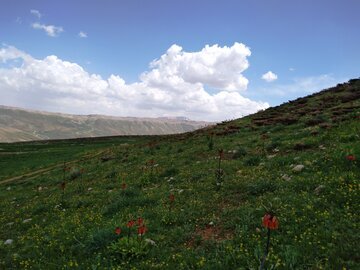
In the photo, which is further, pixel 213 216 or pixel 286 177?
pixel 286 177

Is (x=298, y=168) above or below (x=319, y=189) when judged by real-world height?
above

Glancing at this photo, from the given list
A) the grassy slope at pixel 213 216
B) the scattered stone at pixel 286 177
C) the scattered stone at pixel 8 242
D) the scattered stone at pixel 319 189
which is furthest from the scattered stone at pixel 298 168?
the scattered stone at pixel 8 242

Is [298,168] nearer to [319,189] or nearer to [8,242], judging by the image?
[319,189]

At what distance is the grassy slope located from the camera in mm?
7656

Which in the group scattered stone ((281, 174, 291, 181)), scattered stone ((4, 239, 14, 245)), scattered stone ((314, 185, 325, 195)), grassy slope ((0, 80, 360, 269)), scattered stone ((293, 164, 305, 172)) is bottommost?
scattered stone ((4, 239, 14, 245))

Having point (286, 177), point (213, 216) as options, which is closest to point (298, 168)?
point (286, 177)

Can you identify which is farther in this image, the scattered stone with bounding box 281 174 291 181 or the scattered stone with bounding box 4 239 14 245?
the scattered stone with bounding box 281 174 291 181

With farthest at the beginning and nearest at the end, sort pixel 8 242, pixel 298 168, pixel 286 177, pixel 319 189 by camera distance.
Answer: pixel 298 168, pixel 286 177, pixel 8 242, pixel 319 189

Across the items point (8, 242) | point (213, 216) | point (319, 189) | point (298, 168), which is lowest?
point (8, 242)

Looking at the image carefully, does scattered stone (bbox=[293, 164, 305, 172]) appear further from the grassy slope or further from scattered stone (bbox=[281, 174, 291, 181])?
scattered stone (bbox=[281, 174, 291, 181])

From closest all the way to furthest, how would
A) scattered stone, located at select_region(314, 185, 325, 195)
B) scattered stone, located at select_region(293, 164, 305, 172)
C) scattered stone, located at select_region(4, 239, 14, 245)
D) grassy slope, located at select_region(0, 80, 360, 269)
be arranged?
grassy slope, located at select_region(0, 80, 360, 269) → scattered stone, located at select_region(314, 185, 325, 195) → scattered stone, located at select_region(4, 239, 14, 245) → scattered stone, located at select_region(293, 164, 305, 172)

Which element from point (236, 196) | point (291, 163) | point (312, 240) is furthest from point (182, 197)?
point (312, 240)

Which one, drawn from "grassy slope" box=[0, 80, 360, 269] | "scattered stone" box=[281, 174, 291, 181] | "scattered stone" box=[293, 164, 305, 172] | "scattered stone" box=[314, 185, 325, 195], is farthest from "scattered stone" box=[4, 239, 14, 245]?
"scattered stone" box=[293, 164, 305, 172]

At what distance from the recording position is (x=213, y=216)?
10.2 m
